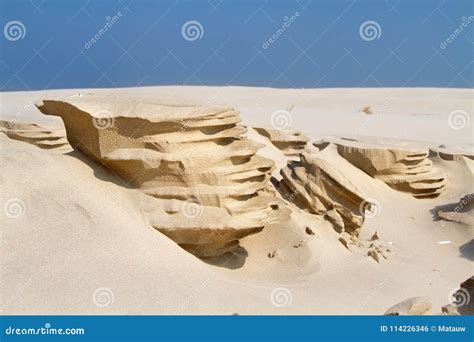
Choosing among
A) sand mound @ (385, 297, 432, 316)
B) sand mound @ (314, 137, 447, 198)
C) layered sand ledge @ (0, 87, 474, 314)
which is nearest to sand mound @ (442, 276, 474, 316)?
layered sand ledge @ (0, 87, 474, 314)

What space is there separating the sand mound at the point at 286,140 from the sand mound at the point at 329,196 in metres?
3.59

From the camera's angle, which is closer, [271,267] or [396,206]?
[271,267]

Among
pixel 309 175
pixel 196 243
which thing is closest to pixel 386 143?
pixel 309 175

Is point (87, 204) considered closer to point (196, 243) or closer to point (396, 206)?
point (196, 243)

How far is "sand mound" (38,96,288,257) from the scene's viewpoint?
5.39 meters

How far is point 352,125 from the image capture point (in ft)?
75.2

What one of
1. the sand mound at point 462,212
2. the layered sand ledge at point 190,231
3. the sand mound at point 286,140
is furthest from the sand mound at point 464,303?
the sand mound at point 286,140

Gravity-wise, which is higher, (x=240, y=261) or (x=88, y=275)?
(x=240, y=261)

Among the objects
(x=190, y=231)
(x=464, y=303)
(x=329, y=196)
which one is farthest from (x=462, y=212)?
(x=190, y=231)

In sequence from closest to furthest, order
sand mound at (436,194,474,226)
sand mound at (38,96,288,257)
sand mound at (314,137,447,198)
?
sand mound at (38,96,288,257), sand mound at (436,194,474,226), sand mound at (314,137,447,198)

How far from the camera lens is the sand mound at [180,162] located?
5387 millimetres

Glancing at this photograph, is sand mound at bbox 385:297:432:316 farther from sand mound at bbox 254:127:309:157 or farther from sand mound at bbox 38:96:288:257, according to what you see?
sand mound at bbox 254:127:309:157

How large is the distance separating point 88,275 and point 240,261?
6.26 ft

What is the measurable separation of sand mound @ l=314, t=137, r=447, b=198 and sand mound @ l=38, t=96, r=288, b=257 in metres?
3.83
